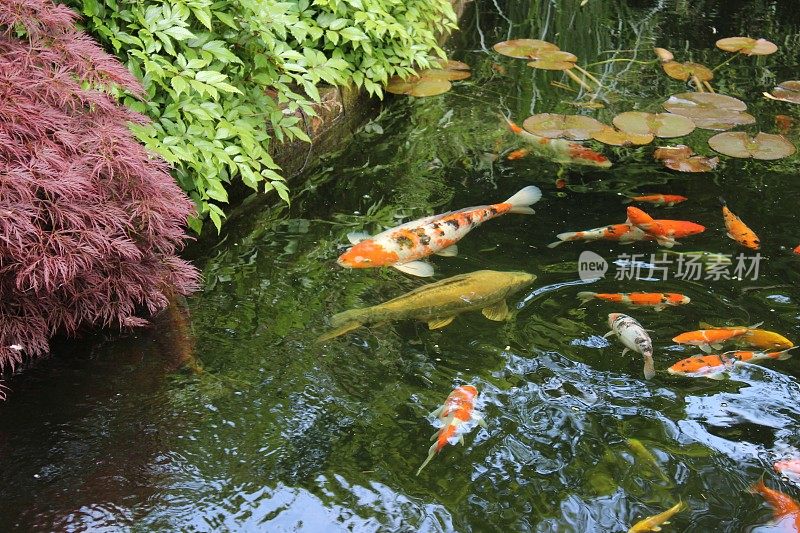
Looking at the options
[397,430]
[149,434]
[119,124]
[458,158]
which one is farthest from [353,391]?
[458,158]

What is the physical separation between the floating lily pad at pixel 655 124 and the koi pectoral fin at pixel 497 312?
2.34 m

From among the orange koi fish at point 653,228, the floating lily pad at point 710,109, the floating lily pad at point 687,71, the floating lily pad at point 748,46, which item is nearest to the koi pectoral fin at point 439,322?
the orange koi fish at point 653,228

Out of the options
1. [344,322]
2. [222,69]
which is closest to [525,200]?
[344,322]

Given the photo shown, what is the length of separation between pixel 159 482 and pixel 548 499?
1.39 metres

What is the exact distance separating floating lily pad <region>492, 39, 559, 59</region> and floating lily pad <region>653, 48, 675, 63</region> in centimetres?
90

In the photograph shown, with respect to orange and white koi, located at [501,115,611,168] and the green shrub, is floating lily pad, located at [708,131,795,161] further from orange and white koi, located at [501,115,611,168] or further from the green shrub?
the green shrub

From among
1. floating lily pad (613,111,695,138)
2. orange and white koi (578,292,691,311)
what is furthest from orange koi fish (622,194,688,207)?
orange and white koi (578,292,691,311)

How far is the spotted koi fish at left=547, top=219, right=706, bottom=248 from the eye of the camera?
14.7 feet

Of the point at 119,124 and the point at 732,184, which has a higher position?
the point at 119,124

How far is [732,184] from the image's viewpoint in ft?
16.9

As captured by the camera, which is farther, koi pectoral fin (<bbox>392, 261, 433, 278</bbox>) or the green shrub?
koi pectoral fin (<bbox>392, 261, 433, 278</bbox>)

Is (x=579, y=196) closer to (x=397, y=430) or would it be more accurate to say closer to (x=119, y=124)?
(x=397, y=430)

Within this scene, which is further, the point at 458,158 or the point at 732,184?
the point at 458,158

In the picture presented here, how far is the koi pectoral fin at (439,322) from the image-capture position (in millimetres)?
3846
